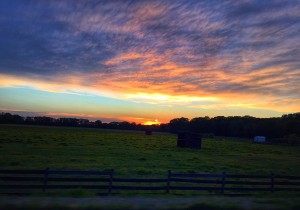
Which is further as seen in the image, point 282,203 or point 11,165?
point 11,165

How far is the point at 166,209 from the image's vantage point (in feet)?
40.4

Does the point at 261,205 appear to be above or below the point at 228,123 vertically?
below

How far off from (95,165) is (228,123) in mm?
171214

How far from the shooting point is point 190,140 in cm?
6906

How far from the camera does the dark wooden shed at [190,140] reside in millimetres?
68312

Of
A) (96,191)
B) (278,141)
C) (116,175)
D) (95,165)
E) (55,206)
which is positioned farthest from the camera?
(278,141)

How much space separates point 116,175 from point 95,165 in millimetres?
6163

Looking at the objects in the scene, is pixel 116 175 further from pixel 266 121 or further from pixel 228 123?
pixel 228 123

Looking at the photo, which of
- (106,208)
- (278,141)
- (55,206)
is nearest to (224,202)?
(106,208)

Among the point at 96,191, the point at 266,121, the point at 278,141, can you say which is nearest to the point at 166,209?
the point at 96,191

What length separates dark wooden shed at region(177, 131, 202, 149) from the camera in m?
68.3

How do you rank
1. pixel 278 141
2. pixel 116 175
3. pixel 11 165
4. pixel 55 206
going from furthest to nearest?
pixel 278 141 < pixel 11 165 < pixel 116 175 < pixel 55 206

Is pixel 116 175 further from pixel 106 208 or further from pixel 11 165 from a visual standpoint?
pixel 106 208

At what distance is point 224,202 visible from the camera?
14.0 meters
